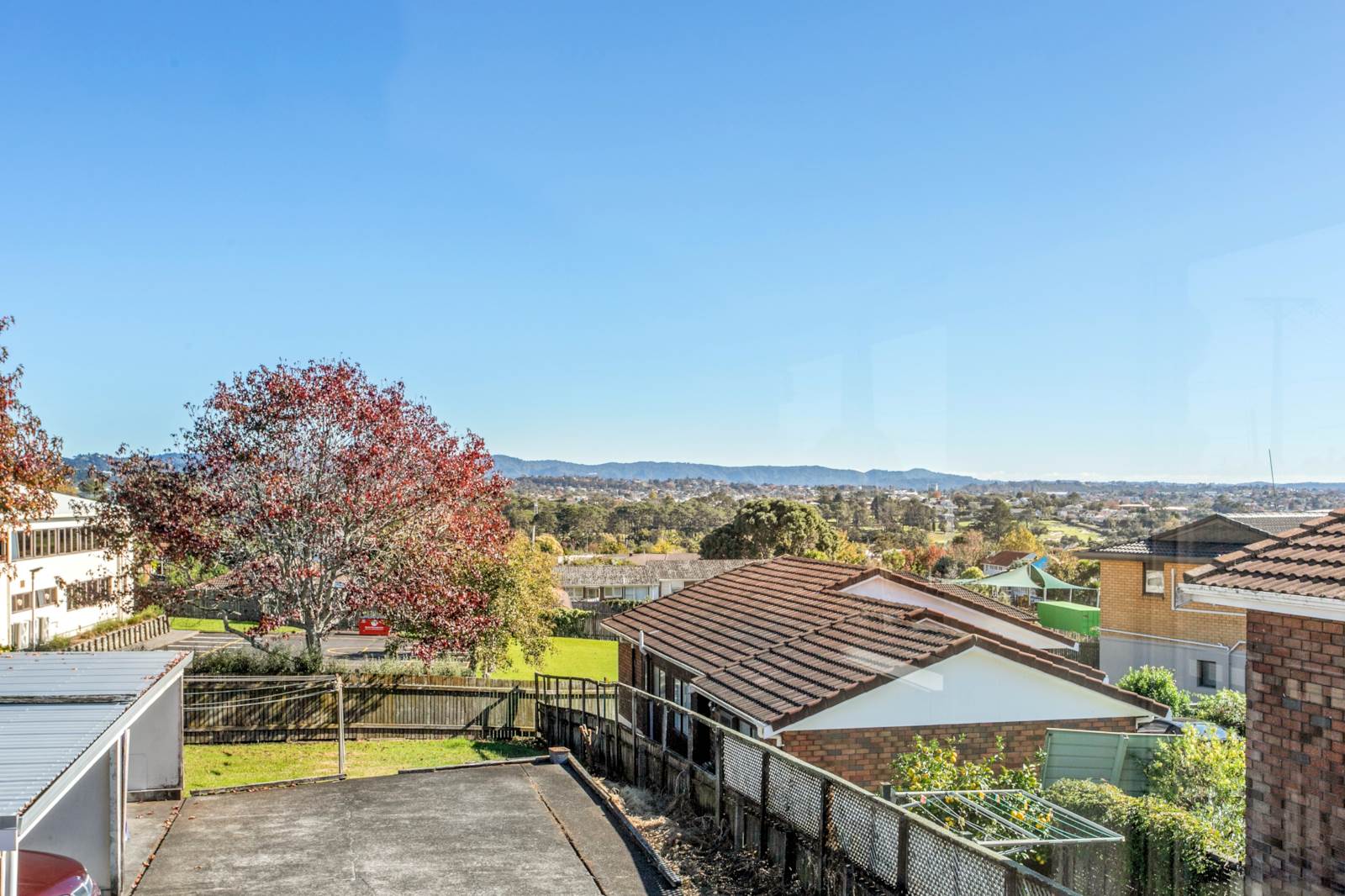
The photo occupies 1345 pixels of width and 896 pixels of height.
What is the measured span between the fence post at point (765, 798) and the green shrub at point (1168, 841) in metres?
2.76

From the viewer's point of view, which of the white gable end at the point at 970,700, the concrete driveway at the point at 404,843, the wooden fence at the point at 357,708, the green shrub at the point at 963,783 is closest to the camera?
the green shrub at the point at 963,783

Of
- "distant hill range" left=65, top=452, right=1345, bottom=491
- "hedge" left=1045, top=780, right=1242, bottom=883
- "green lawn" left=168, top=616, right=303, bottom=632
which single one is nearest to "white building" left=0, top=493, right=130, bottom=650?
"green lawn" left=168, top=616, right=303, bottom=632

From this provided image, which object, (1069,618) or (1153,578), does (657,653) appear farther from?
(1069,618)

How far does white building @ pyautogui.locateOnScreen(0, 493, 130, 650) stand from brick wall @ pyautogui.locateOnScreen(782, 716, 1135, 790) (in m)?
26.6

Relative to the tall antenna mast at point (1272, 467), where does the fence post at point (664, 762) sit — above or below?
below

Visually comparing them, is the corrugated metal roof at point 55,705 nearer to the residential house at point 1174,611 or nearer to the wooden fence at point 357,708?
the wooden fence at point 357,708

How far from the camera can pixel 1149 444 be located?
37.3ft

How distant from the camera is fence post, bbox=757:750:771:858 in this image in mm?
9203

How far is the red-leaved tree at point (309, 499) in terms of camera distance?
2091 centimetres

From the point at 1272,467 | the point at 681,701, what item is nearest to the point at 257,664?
the point at 681,701

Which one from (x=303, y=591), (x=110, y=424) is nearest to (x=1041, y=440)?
(x=303, y=591)

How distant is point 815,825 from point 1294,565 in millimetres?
4129

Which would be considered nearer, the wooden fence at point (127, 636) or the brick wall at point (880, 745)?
the brick wall at point (880, 745)

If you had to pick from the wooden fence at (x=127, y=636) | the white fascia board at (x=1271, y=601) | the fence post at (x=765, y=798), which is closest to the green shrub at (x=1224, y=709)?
the white fascia board at (x=1271, y=601)
